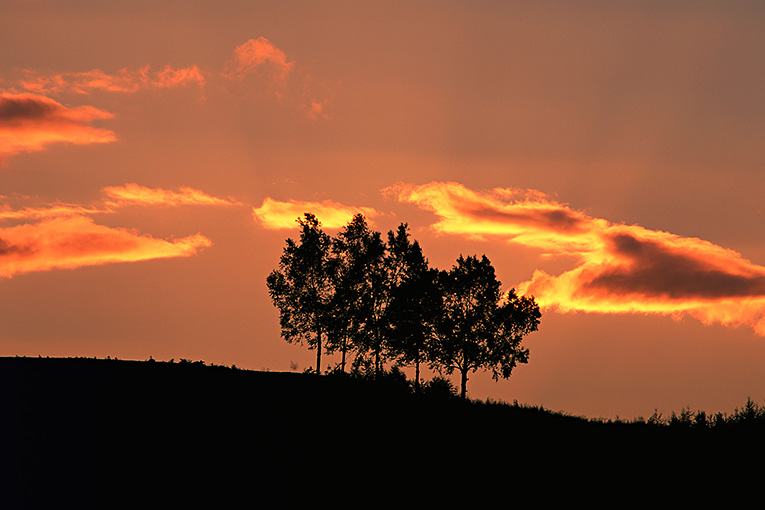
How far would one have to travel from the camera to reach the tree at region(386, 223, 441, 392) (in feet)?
206

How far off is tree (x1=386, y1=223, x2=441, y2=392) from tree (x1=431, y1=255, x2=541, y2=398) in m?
1.08

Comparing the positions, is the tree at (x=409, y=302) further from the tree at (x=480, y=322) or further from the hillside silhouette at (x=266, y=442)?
the hillside silhouette at (x=266, y=442)

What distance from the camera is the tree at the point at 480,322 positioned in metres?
62.9

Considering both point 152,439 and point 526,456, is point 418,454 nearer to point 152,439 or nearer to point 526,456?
point 526,456

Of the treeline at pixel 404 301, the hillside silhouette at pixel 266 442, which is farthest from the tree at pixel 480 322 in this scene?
the hillside silhouette at pixel 266 442

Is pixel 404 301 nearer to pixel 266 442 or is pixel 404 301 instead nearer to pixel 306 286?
pixel 306 286

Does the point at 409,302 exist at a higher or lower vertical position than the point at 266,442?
higher

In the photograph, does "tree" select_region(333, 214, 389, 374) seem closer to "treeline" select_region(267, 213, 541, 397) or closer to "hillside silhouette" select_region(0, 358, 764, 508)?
"treeline" select_region(267, 213, 541, 397)

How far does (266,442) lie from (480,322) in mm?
35484

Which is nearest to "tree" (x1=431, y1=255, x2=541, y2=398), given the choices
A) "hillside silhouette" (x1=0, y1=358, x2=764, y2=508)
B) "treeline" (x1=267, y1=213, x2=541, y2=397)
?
"treeline" (x1=267, y1=213, x2=541, y2=397)

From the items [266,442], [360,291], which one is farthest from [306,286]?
[266,442]

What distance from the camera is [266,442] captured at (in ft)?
99.2

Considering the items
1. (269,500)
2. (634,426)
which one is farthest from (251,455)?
(634,426)

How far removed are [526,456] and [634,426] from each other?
11302 mm
